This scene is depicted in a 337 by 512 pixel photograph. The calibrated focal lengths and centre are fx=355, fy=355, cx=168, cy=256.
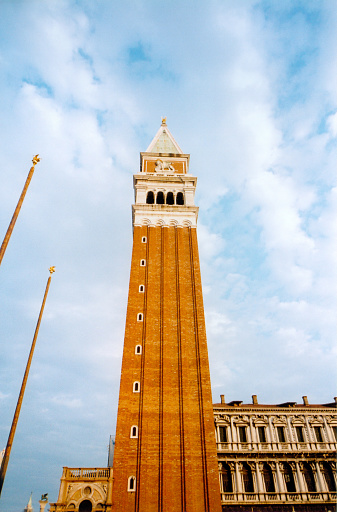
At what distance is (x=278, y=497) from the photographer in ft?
101

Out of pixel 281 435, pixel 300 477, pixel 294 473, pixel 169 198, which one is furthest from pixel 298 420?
pixel 169 198

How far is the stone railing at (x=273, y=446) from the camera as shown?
107 ft

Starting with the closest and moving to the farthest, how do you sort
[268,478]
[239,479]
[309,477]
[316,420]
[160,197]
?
[239,479] → [268,478] → [309,477] → [316,420] → [160,197]

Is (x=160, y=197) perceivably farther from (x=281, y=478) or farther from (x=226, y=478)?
(x=281, y=478)

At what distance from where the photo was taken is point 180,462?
27.4 meters

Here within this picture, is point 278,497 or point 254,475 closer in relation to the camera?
point 278,497

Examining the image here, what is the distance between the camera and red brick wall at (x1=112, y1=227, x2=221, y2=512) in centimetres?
A: 2631

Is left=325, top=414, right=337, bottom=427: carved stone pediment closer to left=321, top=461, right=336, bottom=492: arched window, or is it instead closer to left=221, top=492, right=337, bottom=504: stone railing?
left=321, top=461, right=336, bottom=492: arched window

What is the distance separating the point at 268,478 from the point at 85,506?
1617 centimetres

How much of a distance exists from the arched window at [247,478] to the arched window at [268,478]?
1240 mm

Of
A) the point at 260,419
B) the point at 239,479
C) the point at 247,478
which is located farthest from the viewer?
the point at 260,419

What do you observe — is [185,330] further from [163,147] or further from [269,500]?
[163,147]

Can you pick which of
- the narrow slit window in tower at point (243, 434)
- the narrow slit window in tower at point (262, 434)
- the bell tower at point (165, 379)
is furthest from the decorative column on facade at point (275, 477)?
the bell tower at point (165, 379)

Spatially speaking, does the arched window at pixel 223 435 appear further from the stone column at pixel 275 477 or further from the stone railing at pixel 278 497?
the stone column at pixel 275 477
